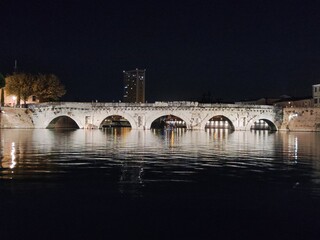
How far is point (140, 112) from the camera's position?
72812 millimetres

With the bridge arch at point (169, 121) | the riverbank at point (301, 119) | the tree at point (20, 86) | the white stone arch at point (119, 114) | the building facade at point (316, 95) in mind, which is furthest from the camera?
the bridge arch at point (169, 121)

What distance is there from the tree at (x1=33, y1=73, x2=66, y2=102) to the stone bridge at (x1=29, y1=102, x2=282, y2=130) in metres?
5.86

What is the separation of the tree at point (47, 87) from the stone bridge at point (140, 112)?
5856 millimetres

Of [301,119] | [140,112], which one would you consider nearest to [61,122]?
[140,112]

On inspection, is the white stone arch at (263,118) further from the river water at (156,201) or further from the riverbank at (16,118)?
the river water at (156,201)

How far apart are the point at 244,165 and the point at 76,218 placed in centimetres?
1238

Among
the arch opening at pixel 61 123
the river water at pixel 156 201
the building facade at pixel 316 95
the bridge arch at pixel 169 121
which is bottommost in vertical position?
the river water at pixel 156 201

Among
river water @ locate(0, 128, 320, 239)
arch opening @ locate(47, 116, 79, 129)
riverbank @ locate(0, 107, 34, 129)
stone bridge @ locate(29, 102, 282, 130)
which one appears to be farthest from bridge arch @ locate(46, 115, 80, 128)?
river water @ locate(0, 128, 320, 239)

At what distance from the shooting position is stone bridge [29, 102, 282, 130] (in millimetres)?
70688

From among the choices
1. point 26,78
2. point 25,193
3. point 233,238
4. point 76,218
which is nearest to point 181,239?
point 233,238

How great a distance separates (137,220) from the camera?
1086 centimetres

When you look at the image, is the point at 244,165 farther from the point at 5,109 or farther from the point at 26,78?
the point at 26,78

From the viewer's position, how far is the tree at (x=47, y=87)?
253 ft

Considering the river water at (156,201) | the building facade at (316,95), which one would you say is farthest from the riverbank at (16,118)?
the building facade at (316,95)
